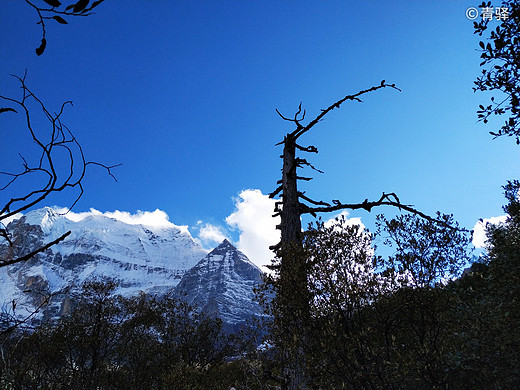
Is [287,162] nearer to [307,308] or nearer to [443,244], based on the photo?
[307,308]

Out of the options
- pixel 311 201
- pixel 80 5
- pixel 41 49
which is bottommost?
pixel 41 49

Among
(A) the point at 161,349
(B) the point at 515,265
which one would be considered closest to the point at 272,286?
(B) the point at 515,265

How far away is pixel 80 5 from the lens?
1946mm

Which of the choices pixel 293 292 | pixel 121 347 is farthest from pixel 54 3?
pixel 121 347

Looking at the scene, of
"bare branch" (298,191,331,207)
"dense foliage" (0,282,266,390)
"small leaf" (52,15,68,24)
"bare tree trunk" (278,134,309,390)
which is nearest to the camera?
"small leaf" (52,15,68,24)

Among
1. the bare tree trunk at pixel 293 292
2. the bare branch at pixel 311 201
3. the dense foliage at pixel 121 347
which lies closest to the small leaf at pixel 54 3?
the bare tree trunk at pixel 293 292

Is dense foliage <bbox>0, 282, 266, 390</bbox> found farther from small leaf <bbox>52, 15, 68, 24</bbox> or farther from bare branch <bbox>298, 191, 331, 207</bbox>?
small leaf <bbox>52, 15, 68, 24</bbox>

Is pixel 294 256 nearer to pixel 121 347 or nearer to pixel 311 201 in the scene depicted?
pixel 311 201

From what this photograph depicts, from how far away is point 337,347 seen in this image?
27.9 ft

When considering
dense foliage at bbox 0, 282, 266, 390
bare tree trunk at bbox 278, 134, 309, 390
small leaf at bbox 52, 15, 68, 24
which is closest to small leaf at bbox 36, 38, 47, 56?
small leaf at bbox 52, 15, 68, 24

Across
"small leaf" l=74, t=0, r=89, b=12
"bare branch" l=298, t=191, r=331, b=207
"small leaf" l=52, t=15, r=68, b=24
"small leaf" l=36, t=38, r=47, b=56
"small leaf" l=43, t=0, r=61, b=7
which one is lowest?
"small leaf" l=36, t=38, r=47, b=56

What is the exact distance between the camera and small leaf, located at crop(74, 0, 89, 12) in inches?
75.8

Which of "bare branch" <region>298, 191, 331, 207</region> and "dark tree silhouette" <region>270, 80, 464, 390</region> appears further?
"bare branch" <region>298, 191, 331, 207</region>

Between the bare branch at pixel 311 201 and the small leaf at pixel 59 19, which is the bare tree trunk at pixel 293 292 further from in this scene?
the small leaf at pixel 59 19
